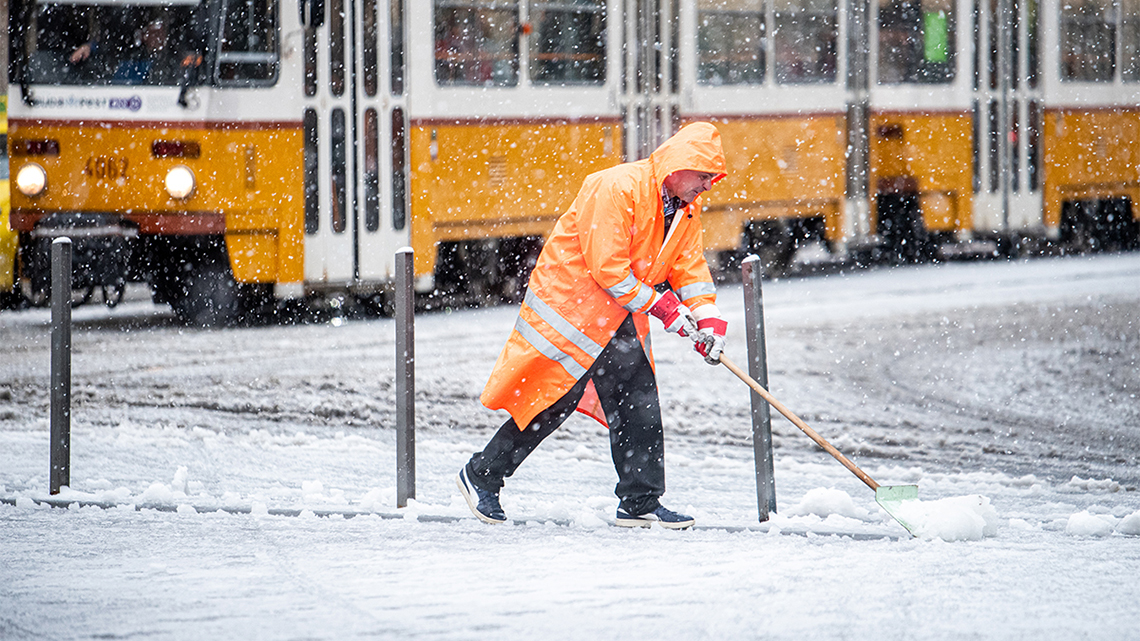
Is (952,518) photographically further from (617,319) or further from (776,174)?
(776,174)

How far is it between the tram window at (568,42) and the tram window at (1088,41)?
591 cm

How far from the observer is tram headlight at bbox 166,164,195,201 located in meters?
11.1

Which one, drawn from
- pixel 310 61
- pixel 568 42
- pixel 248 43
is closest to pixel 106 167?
pixel 248 43

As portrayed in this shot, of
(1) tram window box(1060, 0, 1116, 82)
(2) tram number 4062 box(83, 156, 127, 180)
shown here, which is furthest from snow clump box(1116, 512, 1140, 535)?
(1) tram window box(1060, 0, 1116, 82)

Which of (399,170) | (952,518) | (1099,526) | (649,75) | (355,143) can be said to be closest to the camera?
(952,518)

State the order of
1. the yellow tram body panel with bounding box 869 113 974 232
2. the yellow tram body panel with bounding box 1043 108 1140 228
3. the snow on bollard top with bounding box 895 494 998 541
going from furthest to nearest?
the yellow tram body panel with bounding box 1043 108 1140 228 < the yellow tram body panel with bounding box 869 113 974 232 < the snow on bollard top with bounding box 895 494 998 541

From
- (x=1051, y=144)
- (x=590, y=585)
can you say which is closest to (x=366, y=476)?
(x=590, y=585)

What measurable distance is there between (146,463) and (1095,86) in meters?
12.5

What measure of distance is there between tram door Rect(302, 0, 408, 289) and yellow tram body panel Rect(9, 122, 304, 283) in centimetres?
14

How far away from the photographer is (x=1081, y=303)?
12.4 metres

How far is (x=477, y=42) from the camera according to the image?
1208 centimetres

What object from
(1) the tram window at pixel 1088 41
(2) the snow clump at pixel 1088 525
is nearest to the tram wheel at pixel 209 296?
(2) the snow clump at pixel 1088 525

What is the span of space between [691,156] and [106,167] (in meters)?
6.85

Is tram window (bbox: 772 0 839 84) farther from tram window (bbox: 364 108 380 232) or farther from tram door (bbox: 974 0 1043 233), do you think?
tram window (bbox: 364 108 380 232)
